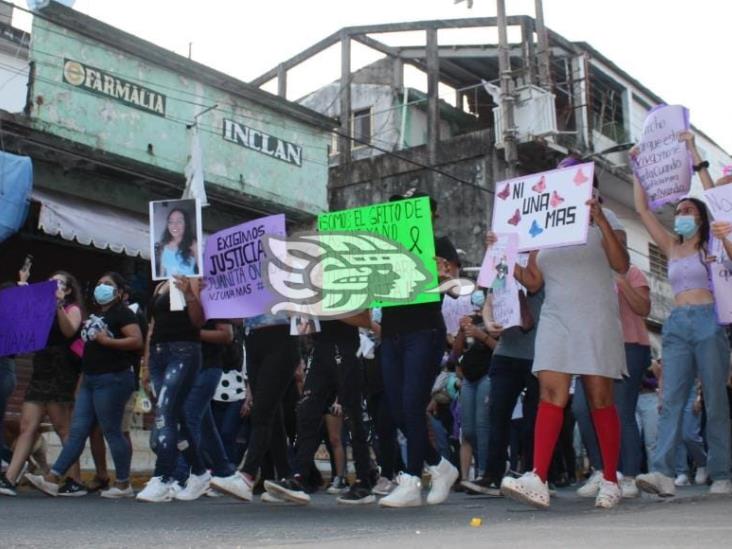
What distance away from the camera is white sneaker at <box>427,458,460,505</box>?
557 cm

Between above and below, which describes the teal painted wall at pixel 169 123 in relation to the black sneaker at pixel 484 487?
above

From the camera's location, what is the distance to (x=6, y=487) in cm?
705

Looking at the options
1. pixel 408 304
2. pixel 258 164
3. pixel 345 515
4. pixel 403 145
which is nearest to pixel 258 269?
pixel 408 304

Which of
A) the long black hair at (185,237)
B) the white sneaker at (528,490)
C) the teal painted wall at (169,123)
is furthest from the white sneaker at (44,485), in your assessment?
the teal painted wall at (169,123)

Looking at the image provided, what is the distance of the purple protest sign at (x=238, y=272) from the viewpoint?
19.9ft

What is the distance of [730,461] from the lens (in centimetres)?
563

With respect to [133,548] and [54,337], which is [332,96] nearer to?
[54,337]

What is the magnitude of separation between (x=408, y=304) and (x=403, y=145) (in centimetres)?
1978

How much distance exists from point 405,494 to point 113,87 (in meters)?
10.2

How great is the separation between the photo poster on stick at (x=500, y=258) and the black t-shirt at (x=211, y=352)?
7.42ft

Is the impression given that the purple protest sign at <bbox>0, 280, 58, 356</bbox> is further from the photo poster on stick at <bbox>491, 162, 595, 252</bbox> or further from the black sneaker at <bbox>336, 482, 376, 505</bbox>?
the photo poster on stick at <bbox>491, 162, 595, 252</bbox>

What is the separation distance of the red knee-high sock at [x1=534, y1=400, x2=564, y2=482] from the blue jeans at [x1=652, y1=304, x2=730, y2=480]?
3.47 feet

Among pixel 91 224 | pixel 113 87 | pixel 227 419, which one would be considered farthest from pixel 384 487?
pixel 113 87

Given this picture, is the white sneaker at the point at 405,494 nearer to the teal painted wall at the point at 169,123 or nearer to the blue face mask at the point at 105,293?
the blue face mask at the point at 105,293
